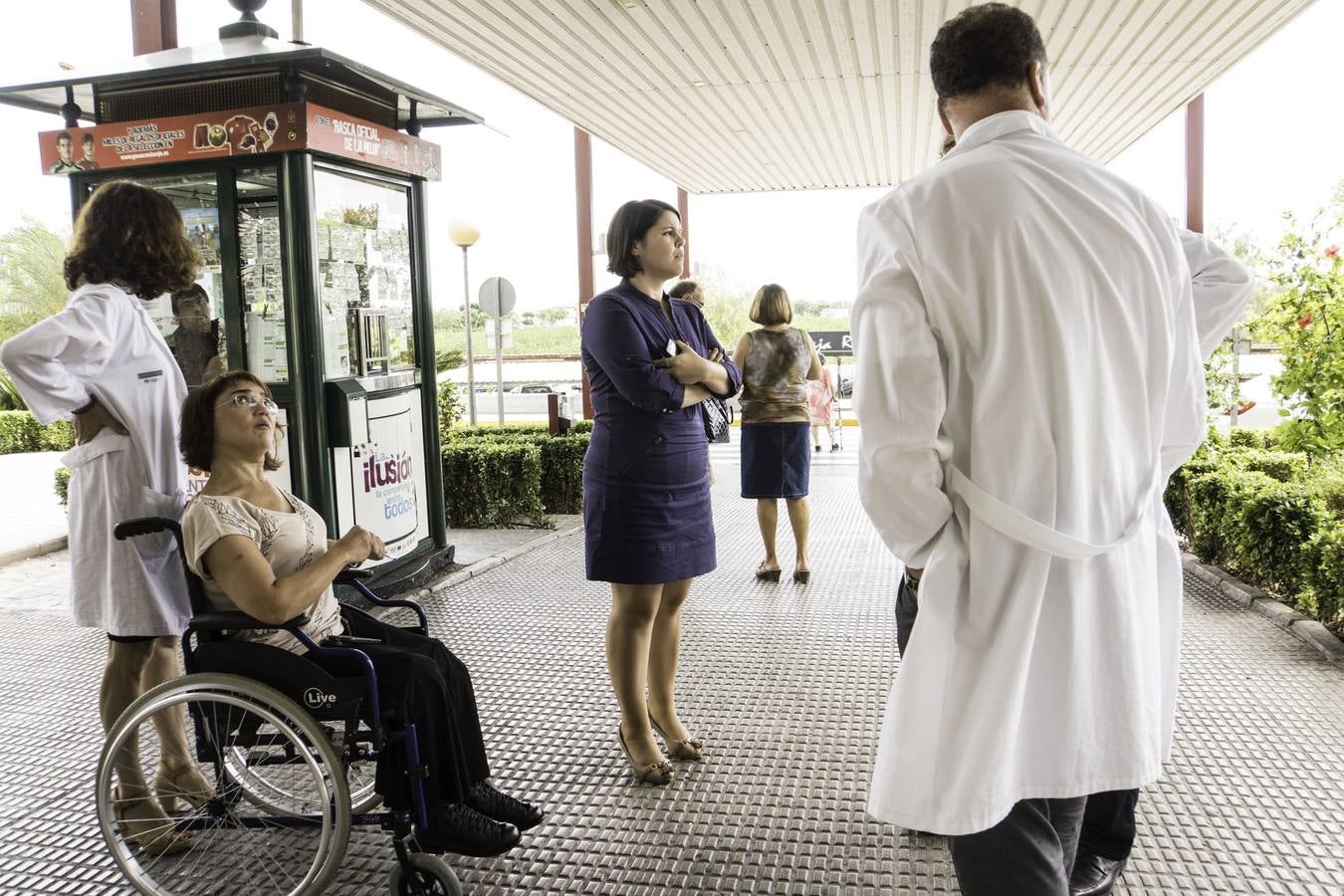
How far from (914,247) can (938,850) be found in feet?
6.24

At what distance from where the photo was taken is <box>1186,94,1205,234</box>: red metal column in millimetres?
10820

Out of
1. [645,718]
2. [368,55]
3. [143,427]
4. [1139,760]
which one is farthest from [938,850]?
[368,55]

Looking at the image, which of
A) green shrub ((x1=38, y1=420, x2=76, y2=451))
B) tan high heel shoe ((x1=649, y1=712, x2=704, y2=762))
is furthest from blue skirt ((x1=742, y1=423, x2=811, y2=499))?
green shrub ((x1=38, y1=420, x2=76, y2=451))

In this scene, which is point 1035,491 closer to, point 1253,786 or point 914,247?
point 914,247

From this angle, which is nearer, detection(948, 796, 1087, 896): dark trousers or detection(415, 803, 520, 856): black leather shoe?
detection(948, 796, 1087, 896): dark trousers

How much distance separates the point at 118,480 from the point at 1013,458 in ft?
7.81

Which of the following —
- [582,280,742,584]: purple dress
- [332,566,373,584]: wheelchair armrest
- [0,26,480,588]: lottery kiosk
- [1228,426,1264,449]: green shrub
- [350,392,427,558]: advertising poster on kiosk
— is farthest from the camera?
[1228,426,1264,449]: green shrub

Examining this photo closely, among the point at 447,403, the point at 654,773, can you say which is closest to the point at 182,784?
the point at 654,773

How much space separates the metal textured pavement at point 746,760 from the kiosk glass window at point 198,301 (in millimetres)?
1507

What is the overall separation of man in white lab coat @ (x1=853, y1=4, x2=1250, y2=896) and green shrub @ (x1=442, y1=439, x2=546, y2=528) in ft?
20.5

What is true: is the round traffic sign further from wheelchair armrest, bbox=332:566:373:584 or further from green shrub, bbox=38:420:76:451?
wheelchair armrest, bbox=332:566:373:584

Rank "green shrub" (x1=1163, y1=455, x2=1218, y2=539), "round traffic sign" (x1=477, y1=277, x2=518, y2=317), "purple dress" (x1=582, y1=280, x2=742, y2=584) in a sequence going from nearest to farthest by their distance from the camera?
"purple dress" (x1=582, y1=280, x2=742, y2=584), "green shrub" (x1=1163, y1=455, x2=1218, y2=539), "round traffic sign" (x1=477, y1=277, x2=518, y2=317)

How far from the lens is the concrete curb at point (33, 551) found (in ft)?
23.5

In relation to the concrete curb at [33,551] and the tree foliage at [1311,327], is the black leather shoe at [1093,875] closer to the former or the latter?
the tree foliage at [1311,327]
